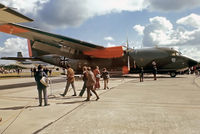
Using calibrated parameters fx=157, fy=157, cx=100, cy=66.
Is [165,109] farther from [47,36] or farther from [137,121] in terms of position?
[47,36]

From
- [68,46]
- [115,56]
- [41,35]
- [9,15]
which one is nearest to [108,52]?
[115,56]

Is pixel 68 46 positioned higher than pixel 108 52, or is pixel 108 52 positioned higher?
pixel 68 46

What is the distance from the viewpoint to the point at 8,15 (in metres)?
4.58

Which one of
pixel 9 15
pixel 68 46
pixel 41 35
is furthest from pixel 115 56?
pixel 9 15

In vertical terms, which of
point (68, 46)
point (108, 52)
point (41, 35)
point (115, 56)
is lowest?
point (115, 56)

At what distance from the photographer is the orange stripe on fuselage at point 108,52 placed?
754 inches

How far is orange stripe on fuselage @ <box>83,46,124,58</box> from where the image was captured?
19.2m

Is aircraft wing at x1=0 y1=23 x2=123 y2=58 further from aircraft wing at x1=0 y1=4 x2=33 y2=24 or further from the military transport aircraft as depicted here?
aircraft wing at x1=0 y1=4 x2=33 y2=24

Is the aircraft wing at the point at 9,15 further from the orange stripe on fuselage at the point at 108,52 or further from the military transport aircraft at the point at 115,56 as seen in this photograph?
the orange stripe on fuselage at the point at 108,52

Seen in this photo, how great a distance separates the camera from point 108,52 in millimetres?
A: 19766

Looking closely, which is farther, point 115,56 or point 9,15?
point 115,56

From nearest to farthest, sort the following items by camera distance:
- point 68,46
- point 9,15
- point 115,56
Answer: point 9,15
point 115,56
point 68,46

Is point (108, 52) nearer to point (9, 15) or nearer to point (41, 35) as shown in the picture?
point (41, 35)

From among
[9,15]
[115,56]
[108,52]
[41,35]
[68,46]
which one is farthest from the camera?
[68,46]
